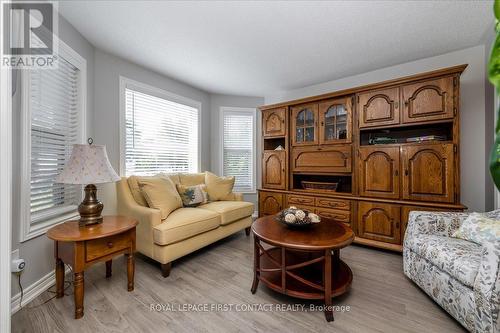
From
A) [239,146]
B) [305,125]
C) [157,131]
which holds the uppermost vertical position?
[305,125]

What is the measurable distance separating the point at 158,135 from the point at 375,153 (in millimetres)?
3123

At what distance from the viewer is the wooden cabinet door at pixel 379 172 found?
8.26 feet

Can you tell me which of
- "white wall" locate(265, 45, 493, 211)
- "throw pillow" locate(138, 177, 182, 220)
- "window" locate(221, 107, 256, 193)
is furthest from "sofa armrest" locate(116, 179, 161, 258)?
"white wall" locate(265, 45, 493, 211)

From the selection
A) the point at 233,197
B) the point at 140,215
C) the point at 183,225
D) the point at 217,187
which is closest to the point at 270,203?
the point at 233,197

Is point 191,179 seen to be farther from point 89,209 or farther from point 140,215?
point 89,209

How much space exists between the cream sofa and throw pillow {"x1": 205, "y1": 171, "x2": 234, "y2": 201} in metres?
0.31

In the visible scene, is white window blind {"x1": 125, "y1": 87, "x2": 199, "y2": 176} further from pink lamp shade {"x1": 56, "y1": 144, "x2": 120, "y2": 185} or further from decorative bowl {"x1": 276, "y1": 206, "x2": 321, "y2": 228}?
decorative bowl {"x1": 276, "y1": 206, "x2": 321, "y2": 228}

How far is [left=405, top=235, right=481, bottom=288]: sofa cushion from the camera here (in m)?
1.31

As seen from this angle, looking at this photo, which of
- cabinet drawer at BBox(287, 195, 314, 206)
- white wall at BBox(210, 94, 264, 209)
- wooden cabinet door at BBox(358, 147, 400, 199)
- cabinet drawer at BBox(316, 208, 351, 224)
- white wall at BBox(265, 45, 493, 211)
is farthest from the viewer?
white wall at BBox(210, 94, 264, 209)

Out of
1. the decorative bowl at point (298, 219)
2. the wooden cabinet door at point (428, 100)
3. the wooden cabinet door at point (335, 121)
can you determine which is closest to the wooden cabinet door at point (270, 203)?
the wooden cabinet door at point (335, 121)

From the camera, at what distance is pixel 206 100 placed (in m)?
4.01

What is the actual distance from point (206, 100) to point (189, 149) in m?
1.05

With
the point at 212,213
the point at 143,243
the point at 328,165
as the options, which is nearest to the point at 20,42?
the point at 143,243

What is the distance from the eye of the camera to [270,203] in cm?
353
